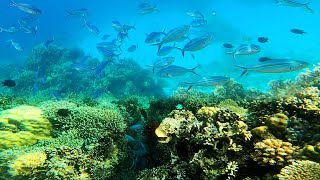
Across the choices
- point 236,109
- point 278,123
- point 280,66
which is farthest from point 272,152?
point 280,66

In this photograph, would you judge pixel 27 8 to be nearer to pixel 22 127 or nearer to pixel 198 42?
pixel 22 127

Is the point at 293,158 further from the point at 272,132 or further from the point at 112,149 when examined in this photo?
the point at 112,149

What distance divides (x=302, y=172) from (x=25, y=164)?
4.25m

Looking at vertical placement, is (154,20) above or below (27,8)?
below

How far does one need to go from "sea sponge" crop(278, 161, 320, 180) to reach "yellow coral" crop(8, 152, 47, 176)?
3869 mm

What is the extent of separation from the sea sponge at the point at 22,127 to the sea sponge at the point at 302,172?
15.1ft

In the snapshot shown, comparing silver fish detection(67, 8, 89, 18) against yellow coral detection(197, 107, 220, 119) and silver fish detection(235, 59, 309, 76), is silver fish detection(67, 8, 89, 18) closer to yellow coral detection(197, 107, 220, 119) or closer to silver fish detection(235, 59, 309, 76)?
silver fish detection(235, 59, 309, 76)

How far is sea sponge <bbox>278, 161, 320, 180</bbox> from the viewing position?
2980 mm

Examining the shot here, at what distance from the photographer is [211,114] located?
185 inches

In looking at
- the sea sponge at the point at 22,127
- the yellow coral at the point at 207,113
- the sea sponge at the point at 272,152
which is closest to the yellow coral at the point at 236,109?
the yellow coral at the point at 207,113

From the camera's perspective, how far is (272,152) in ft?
11.6

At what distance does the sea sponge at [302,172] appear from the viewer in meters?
2.98

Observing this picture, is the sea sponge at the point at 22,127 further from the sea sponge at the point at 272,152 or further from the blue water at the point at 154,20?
the blue water at the point at 154,20

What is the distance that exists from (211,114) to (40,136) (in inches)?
140
